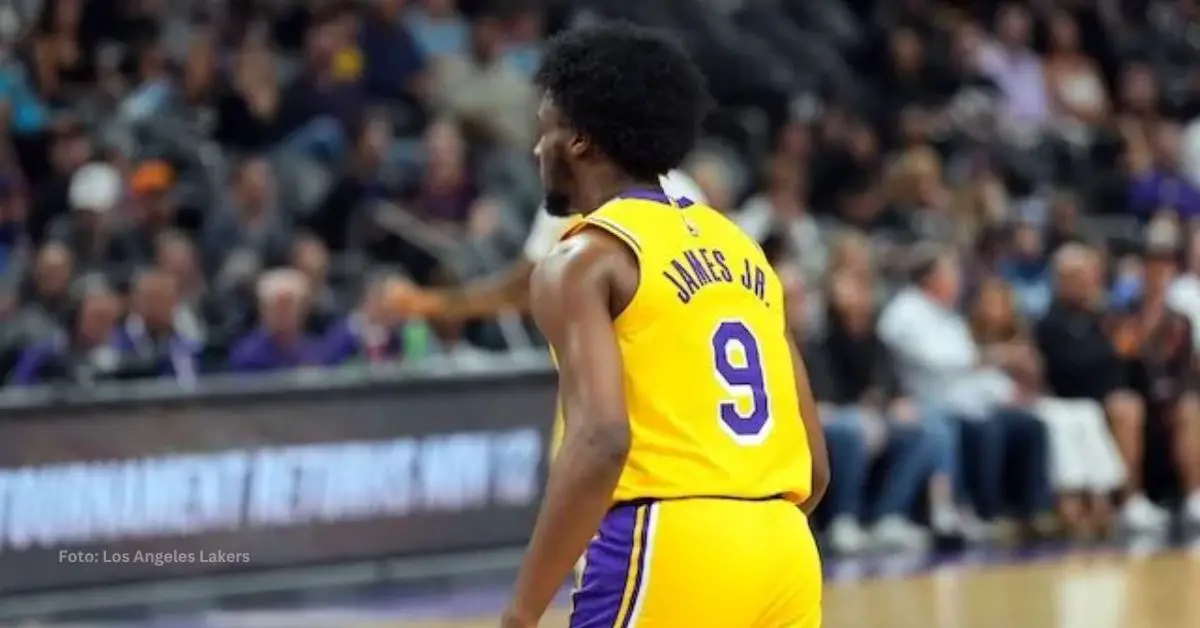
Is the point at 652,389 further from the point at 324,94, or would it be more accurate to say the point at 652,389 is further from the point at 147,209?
the point at 324,94

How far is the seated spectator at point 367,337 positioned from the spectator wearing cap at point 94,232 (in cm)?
128

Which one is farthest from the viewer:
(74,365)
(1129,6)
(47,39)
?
(1129,6)

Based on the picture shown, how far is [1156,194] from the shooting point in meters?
15.1

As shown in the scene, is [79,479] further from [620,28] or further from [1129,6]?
[1129,6]

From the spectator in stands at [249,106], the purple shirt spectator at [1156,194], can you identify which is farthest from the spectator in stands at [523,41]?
the purple shirt spectator at [1156,194]

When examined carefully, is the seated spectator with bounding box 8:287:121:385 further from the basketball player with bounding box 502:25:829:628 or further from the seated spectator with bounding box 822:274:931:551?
the basketball player with bounding box 502:25:829:628

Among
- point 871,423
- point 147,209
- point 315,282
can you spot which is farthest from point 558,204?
point 147,209

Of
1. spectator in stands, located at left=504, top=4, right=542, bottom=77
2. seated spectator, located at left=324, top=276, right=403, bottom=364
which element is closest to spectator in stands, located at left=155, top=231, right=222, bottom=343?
seated spectator, located at left=324, top=276, right=403, bottom=364

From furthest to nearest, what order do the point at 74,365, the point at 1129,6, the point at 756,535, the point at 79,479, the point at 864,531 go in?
1. the point at 1129,6
2. the point at 864,531
3. the point at 74,365
4. the point at 79,479
5. the point at 756,535

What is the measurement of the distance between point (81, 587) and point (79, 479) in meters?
0.49

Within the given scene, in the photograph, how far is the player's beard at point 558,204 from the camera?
350 cm

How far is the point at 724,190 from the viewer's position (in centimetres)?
1203

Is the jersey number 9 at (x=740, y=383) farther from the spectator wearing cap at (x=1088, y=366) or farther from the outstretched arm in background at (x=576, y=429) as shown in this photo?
the spectator wearing cap at (x=1088, y=366)

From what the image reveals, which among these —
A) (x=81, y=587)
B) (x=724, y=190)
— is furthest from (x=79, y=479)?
(x=724, y=190)
